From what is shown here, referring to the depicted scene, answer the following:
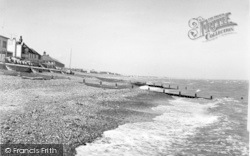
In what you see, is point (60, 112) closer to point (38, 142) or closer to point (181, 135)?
point (38, 142)

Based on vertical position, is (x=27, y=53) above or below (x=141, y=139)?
above

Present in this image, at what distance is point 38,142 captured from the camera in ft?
25.7

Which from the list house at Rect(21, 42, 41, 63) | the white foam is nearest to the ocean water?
the white foam

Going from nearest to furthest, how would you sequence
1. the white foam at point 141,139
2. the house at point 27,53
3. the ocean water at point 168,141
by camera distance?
1. the white foam at point 141,139
2. the ocean water at point 168,141
3. the house at point 27,53

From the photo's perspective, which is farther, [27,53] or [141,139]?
[27,53]

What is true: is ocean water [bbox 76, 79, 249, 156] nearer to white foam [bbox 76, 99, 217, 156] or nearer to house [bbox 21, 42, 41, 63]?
white foam [bbox 76, 99, 217, 156]

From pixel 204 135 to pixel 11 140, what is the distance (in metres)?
9.57

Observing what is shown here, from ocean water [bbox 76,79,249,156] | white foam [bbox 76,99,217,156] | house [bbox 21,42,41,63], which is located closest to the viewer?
white foam [bbox 76,99,217,156]

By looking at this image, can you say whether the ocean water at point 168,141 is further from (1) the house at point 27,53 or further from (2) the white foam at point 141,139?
(1) the house at point 27,53

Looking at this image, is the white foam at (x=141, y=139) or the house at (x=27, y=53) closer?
the white foam at (x=141, y=139)

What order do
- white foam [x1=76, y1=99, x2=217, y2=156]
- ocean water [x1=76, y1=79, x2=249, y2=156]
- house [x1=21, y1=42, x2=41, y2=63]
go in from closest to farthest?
white foam [x1=76, y1=99, x2=217, y2=156] < ocean water [x1=76, y1=79, x2=249, y2=156] < house [x1=21, y1=42, x2=41, y2=63]

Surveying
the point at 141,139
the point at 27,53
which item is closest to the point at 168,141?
the point at 141,139

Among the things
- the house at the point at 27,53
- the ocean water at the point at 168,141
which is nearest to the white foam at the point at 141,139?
the ocean water at the point at 168,141

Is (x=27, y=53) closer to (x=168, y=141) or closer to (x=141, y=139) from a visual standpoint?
(x=141, y=139)
